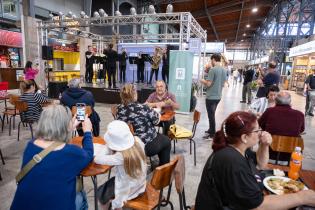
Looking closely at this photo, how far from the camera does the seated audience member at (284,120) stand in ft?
7.74

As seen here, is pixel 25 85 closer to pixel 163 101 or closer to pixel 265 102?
pixel 163 101

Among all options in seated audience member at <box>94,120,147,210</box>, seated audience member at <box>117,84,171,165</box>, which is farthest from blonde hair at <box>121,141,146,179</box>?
seated audience member at <box>117,84,171,165</box>

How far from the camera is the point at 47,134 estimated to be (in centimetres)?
136

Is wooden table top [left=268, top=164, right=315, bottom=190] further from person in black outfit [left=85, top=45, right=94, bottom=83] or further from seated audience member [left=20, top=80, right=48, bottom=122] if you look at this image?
person in black outfit [left=85, top=45, right=94, bottom=83]

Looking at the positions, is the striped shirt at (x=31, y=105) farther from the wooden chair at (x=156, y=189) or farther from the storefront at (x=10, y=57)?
the storefront at (x=10, y=57)

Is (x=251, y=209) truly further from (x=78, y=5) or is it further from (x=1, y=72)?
Answer: (x=78, y=5)

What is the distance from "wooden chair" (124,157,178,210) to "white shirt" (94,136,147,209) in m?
0.05

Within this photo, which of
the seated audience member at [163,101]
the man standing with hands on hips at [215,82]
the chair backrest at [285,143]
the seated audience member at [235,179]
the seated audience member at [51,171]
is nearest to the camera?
the seated audience member at [235,179]

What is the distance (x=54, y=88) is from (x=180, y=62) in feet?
17.5

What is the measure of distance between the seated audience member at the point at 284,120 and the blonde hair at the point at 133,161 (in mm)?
1551

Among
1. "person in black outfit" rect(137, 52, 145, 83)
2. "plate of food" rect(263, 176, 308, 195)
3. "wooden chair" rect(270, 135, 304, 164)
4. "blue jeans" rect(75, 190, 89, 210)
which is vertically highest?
"person in black outfit" rect(137, 52, 145, 83)

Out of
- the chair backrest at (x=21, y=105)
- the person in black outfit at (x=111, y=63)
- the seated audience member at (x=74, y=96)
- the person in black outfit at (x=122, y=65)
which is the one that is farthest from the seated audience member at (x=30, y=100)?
the person in black outfit at (x=122, y=65)

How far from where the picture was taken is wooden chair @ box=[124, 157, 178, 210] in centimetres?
145

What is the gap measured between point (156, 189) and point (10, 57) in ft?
44.4
